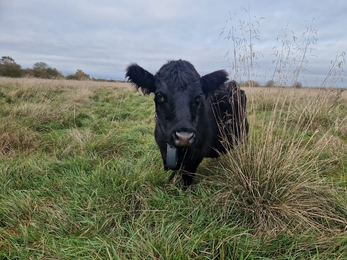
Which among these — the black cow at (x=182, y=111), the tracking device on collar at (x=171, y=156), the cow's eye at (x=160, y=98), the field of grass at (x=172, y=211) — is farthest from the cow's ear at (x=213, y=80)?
the tracking device on collar at (x=171, y=156)

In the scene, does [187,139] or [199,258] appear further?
[187,139]

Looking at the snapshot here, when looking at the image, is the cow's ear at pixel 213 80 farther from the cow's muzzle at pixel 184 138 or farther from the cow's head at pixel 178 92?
the cow's muzzle at pixel 184 138

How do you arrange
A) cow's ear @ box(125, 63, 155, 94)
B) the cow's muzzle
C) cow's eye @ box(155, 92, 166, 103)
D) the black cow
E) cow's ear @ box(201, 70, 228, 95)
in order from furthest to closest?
1. cow's ear @ box(201, 70, 228, 95)
2. cow's ear @ box(125, 63, 155, 94)
3. cow's eye @ box(155, 92, 166, 103)
4. the black cow
5. the cow's muzzle

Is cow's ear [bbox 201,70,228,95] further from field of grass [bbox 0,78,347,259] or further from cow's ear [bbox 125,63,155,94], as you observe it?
cow's ear [bbox 125,63,155,94]

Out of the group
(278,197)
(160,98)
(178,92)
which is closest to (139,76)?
(160,98)

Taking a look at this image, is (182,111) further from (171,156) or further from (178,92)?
(171,156)

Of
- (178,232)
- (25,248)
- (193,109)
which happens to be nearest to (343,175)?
(193,109)

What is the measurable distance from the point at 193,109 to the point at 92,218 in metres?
1.51

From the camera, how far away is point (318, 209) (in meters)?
2.04

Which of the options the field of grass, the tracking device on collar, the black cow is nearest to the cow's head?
the black cow

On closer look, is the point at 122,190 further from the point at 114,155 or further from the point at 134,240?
the point at 114,155

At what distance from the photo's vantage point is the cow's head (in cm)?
235

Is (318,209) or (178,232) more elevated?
(318,209)

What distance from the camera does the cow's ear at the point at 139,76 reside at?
285cm
